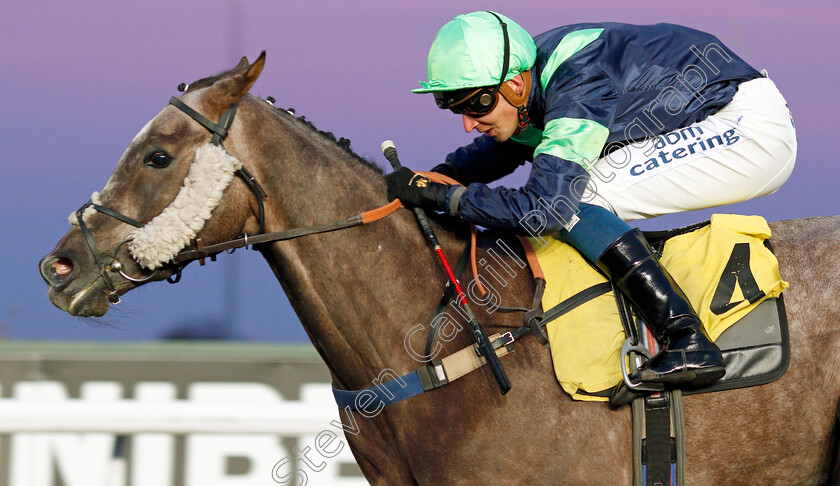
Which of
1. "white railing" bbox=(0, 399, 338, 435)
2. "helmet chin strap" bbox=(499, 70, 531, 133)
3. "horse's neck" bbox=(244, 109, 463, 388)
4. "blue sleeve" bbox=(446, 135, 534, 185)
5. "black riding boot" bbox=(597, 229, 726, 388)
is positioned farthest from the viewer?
"white railing" bbox=(0, 399, 338, 435)

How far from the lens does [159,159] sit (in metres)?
2.58

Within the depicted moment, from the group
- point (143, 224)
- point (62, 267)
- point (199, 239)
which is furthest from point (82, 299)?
point (199, 239)

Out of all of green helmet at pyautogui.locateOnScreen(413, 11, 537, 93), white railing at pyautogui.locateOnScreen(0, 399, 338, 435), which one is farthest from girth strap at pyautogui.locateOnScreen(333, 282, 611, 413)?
white railing at pyautogui.locateOnScreen(0, 399, 338, 435)

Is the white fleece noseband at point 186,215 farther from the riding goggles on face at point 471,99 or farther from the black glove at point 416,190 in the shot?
the riding goggles on face at point 471,99

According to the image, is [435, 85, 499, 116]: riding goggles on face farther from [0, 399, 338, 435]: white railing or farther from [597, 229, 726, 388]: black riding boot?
[0, 399, 338, 435]: white railing

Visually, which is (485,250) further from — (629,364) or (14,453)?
(14,453)

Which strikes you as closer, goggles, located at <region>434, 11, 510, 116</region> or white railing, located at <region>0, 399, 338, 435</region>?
goggles, located at <region>434, 11, 510, 116</region>

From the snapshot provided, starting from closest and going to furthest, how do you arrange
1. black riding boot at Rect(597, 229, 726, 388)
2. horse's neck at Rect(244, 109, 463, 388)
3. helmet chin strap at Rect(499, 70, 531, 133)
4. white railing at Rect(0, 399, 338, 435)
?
black riding boot at Rect(597, 229, 726, 388)
horse's neck at Rect(244, 109, 463, 388)
helmet chin strap at Rect(499, 70, 531, 133)
white railing at Rect(0, 399, 338, 435)

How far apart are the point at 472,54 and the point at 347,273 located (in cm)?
79

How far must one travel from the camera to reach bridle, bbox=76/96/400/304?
255 centimetres

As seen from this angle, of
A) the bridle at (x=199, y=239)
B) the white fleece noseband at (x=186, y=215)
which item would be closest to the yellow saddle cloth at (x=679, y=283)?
the bridle at (x=199, y=239)

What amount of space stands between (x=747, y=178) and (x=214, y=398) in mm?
2784

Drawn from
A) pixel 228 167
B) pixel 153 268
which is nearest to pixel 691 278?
pixel 228 167

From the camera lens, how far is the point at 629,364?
2549mm
